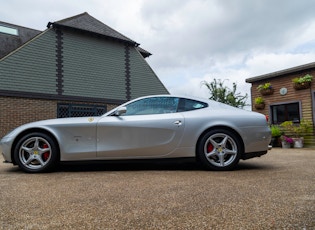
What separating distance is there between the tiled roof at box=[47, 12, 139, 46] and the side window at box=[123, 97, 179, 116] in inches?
354

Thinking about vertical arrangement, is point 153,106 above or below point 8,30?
below

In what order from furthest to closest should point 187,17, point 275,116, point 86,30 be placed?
1. point 86,30
2. point 275,116
3. point 187,17

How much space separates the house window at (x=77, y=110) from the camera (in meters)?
10.5

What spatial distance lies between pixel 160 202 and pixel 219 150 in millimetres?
1660

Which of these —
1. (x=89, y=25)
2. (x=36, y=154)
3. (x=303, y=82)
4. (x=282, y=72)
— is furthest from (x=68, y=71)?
(x=303, y=82)

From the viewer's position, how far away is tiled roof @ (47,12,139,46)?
36.4 feet

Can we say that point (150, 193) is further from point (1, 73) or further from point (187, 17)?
point (1, 73)

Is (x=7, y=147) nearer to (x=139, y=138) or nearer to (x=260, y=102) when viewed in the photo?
(x=139, y=138)

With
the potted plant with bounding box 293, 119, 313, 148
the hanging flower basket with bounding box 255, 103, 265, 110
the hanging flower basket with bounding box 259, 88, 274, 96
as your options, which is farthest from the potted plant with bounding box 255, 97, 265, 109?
the potted plant with bounding box 293, 119, 313, 148

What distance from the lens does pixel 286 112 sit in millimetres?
10094

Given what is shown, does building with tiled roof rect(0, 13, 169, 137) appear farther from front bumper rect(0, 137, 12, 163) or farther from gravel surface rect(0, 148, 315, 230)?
gravel surface rect(0, 148, 315, 230)

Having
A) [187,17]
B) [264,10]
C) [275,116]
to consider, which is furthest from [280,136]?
[187,17]

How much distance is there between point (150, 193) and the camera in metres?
2.10

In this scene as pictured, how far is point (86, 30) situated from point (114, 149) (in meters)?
9.62
